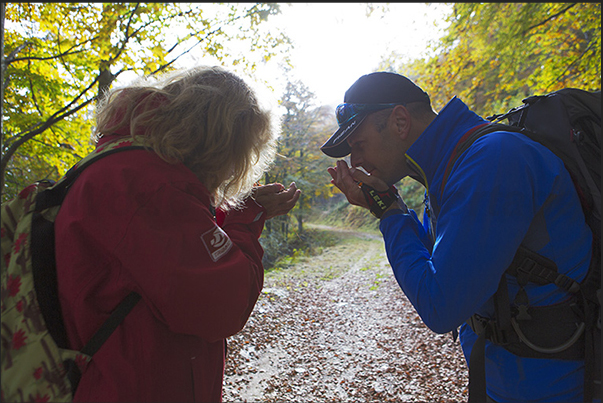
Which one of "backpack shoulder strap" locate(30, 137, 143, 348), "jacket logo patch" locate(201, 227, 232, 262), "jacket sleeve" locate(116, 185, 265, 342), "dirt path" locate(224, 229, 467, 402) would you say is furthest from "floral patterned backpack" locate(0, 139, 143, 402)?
"dirt path" locate(224, 229, 467, 402)

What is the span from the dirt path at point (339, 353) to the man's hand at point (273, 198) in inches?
124

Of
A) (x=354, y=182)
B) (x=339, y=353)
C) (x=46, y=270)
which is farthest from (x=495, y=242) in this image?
(x=339, y=353)

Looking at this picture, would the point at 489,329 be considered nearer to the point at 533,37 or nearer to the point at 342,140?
the point at 342,140

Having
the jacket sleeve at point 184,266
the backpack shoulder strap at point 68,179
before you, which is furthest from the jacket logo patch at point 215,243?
the backpack shoulder strap at point 68,179

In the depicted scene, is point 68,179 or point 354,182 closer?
point 68,179

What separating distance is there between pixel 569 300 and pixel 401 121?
41.4 inches

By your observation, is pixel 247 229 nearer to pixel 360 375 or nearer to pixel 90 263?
pixel 90 263

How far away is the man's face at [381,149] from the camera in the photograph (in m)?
1.82

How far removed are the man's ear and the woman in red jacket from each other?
1.05 meters

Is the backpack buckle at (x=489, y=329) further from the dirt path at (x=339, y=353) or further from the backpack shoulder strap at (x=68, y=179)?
the dirt path at (x=339, y=353)

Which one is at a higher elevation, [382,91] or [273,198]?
[382,91]

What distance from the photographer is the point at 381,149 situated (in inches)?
73.2

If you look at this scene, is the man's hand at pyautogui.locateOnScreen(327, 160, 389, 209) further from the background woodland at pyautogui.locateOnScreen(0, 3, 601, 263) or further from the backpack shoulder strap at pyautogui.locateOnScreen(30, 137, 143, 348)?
the background woodland at pyautogui.locateOnScreen(0, 3, 601, 263)

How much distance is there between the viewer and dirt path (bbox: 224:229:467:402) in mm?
4176
